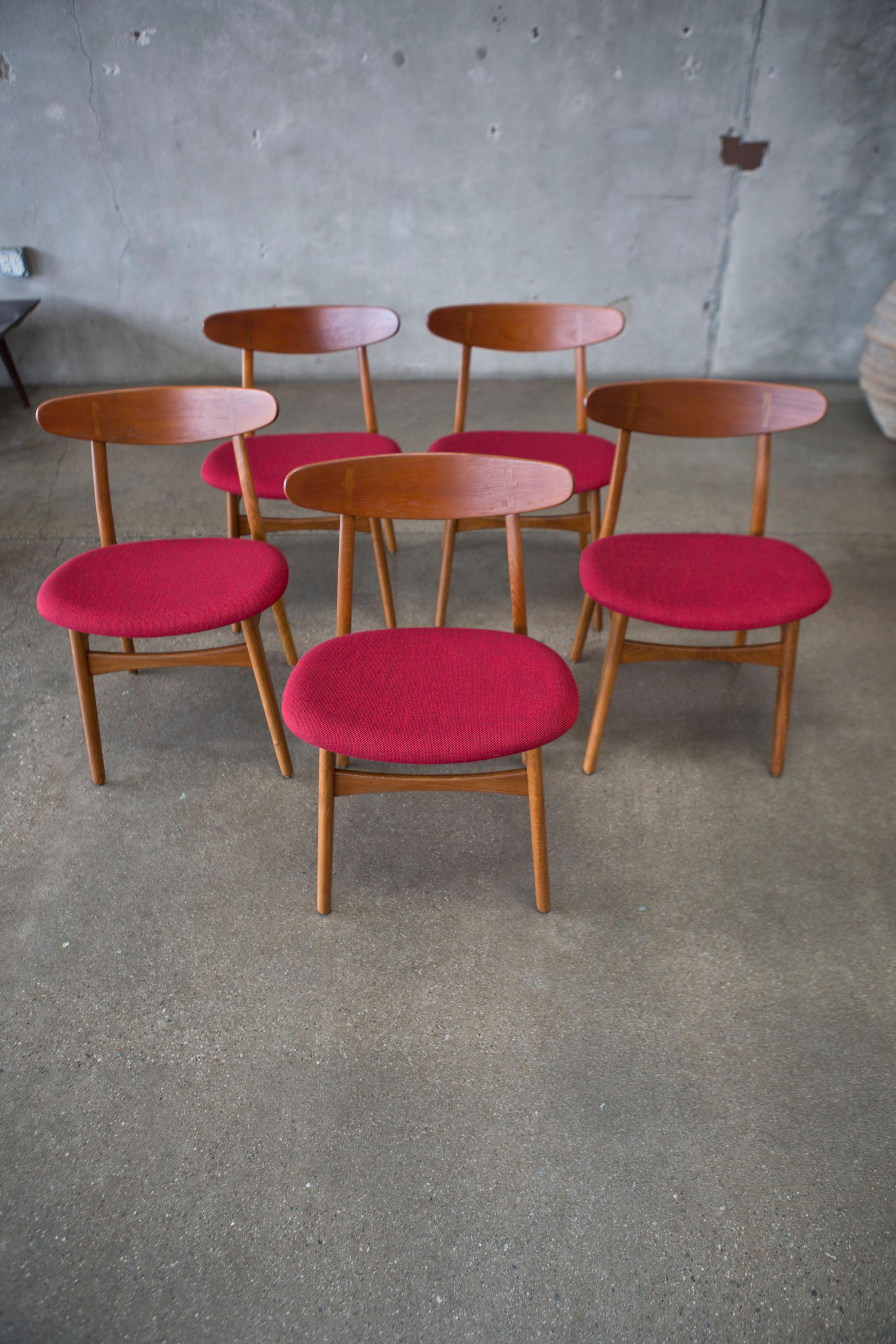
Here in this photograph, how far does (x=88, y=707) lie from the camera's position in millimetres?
1754

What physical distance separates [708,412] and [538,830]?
3.51 feet

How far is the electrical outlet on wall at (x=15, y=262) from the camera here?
410 centimetres

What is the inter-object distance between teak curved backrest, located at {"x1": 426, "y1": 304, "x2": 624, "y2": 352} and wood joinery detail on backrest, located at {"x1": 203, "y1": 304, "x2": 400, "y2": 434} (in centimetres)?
18

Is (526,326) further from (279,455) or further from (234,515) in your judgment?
(234,515)

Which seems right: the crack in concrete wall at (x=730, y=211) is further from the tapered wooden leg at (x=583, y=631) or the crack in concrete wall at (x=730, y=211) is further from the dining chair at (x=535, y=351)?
the tapered wooden leg at (x=583, y=631)

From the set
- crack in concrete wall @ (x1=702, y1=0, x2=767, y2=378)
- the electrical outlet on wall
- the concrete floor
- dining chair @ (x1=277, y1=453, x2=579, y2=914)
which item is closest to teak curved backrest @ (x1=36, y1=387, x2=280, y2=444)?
dining chair @ (x1=277, y1=453, x2=579, y2=914)

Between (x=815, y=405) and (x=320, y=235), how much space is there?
10.6 ft

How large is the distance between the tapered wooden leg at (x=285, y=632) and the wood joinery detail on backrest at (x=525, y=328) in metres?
0.82

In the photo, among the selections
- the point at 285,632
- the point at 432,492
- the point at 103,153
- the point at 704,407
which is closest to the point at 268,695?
the point at 285,632

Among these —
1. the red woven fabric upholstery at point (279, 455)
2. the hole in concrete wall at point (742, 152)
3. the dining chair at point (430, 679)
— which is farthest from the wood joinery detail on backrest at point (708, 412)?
the hole in concrete wall at point (742, 152)

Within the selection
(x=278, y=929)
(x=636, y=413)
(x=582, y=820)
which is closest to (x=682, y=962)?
(x=582, y=820)

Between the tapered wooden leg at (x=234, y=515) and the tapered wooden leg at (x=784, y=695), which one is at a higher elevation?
Answer: the tapered wooden leg at (x=234, y=515)

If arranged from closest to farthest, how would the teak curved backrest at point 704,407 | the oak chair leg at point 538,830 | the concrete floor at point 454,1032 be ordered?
the concrete floor at point 454,1032, the oak chair leg at point 538,830, the teak curved backrest at point 704,407

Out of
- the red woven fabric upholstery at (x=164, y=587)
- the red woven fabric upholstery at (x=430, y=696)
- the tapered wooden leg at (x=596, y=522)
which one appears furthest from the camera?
the tapered wooden leg at (x=596, y=522)
